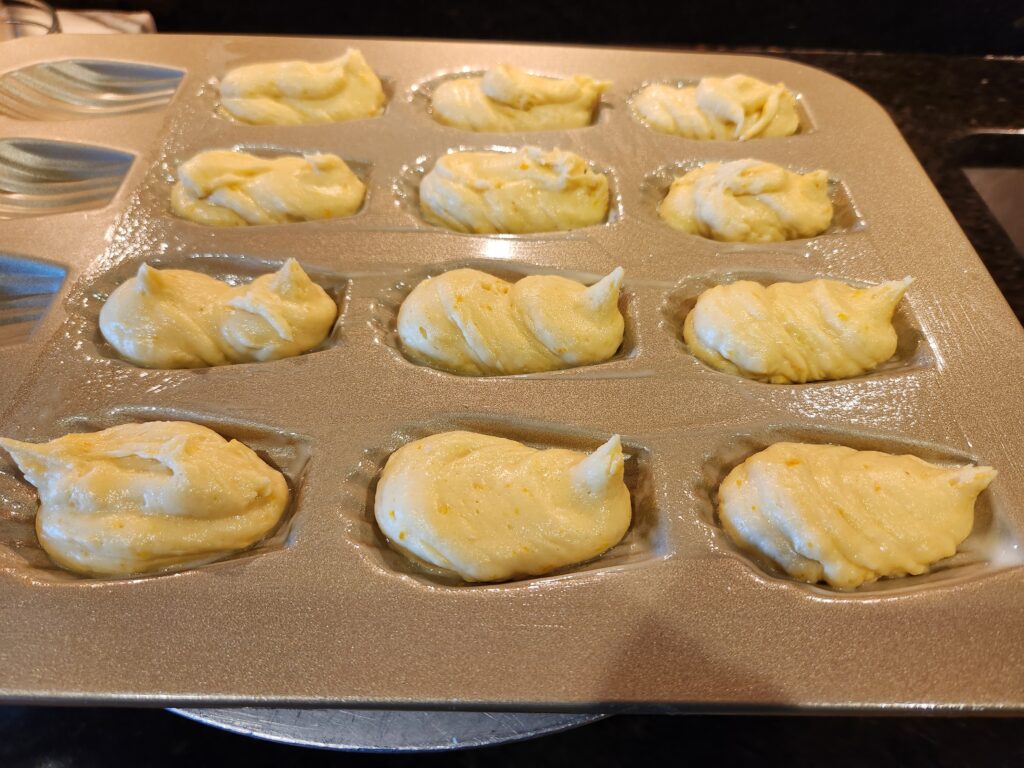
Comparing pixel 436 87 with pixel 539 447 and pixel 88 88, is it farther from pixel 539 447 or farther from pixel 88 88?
pixel 539 447

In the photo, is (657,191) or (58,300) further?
(657,191)

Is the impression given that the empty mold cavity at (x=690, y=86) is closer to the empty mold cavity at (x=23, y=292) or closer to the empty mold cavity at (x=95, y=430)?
the empty mold cavity at (x=95, y=430)

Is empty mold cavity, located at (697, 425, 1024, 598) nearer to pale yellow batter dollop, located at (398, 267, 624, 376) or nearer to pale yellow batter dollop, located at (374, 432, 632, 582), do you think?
Answer: pale yellow batter dollop, located at (374, 432, 632, 582)

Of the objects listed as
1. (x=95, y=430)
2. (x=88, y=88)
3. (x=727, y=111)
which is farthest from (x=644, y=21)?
(x=95, y=430)

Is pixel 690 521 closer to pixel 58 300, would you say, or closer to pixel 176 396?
pixel 176 396

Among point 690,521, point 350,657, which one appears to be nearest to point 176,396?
point 350,657

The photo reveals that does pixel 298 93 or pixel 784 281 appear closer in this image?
pixel 784 281

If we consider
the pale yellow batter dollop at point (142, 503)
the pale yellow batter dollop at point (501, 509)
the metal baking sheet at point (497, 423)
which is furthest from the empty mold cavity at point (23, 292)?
the pale yellow batter dollop at point (501, 509)
